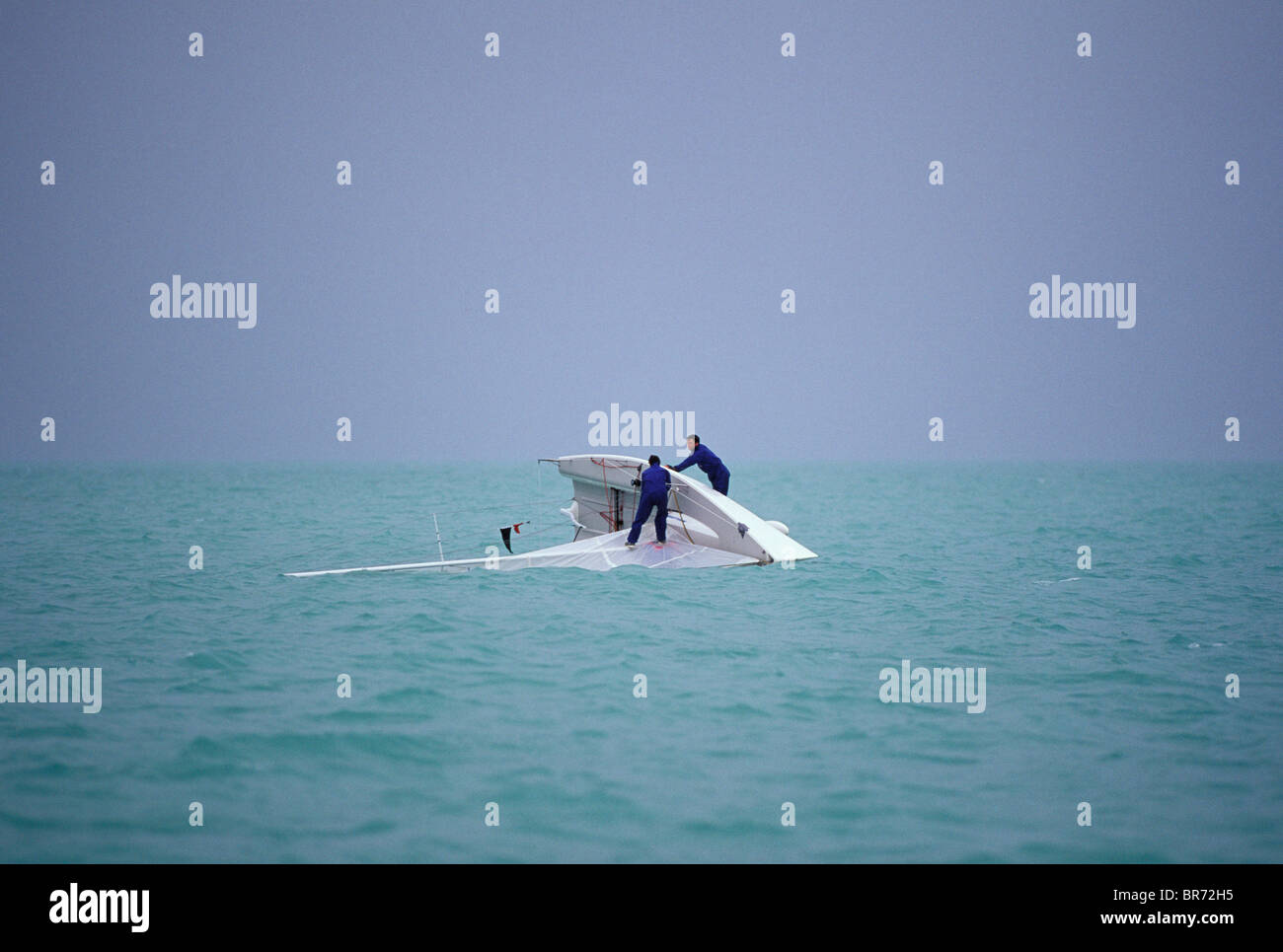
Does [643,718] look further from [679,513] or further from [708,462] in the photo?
[708,462]

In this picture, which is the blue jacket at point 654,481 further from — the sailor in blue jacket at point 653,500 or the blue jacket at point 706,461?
the blue jacket at point 706,461

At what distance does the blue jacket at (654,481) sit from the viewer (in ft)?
48.3

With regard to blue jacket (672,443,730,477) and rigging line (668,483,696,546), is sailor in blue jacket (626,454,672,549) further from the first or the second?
blue jacket (672,443,730,477)

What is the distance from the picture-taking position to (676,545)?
15352 millimetres

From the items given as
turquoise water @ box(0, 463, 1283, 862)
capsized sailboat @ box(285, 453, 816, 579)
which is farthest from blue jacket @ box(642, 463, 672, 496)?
turquoise water @ box(0, 463, 1283, 862)

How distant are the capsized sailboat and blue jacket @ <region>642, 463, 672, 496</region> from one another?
1.44 ft

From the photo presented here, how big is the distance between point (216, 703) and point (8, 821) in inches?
98.0

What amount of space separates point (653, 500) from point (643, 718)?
7381 millimetres

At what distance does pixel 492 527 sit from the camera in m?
25.6

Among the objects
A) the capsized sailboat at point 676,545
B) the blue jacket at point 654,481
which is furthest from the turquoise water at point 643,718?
the blue jacket at point 654,481

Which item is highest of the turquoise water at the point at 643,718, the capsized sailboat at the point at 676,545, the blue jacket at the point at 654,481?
the blue jacket at the point at 654,481

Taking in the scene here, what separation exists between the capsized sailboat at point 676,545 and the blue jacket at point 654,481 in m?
0.44
